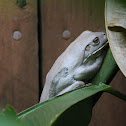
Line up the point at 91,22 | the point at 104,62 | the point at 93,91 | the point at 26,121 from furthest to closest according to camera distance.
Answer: the point at 91,22 < the point at 104,62 < the point at 93,91 < the point at 26,121

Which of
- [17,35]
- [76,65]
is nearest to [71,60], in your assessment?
[76,65]

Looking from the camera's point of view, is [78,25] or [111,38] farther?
[78,25]

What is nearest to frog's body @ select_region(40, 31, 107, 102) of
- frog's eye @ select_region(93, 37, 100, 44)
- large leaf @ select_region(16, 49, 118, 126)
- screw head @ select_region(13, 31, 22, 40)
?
frog's eye @ select_region(93, 37, 100, 44)

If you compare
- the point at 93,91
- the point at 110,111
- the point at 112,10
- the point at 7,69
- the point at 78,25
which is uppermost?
the point at 112,10

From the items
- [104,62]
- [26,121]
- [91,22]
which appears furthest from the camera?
[91,22]

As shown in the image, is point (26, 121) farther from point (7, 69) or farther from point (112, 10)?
point (7, 69)

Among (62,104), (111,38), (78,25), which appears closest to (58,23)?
(78,25)

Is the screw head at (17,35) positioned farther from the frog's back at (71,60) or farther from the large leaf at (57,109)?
the large leaf at (57,109)

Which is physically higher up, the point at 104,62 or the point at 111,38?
the point at 111,38

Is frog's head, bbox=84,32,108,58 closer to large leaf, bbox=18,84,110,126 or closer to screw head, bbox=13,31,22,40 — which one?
large leaf, bbox=18,84,110,126
